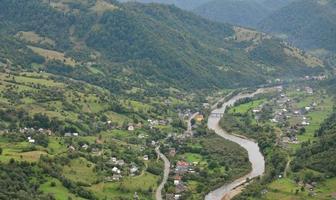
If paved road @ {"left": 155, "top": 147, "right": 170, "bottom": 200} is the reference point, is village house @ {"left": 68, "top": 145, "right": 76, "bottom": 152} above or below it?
above

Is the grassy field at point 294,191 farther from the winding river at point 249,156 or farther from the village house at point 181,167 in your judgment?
the village house at point 181,167

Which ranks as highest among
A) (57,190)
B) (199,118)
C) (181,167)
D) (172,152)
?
(199,118)

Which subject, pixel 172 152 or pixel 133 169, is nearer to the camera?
pixel 133 169

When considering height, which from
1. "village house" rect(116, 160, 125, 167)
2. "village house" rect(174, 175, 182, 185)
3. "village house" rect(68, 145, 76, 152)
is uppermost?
"village house" rect(68, 145, 76, 152)

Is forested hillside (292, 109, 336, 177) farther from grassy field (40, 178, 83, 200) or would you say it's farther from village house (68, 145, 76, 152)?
grassy field (40, 178, 83, 200)

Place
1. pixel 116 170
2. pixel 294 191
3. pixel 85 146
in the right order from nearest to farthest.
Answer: pixel 294 191 < pixel 116 170 < pixel 85 146

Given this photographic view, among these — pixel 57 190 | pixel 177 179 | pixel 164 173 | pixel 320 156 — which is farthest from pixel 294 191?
pixel 57 190

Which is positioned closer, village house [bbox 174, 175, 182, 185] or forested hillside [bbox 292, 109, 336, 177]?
forested hillside [bbox 292, 109, 336, 177]

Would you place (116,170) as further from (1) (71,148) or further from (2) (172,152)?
(2) (172,152)

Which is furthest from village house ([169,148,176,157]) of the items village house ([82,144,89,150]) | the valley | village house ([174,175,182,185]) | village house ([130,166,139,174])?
village house ([82,144,89,150])

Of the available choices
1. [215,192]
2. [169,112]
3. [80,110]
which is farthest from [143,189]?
[169,112]

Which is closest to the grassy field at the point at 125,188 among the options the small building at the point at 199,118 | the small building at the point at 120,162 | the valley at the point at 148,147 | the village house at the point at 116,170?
the valley at the point at 148,147

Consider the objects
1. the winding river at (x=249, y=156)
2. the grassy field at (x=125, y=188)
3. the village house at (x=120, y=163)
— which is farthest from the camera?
the village house at (x=120, y=163)
